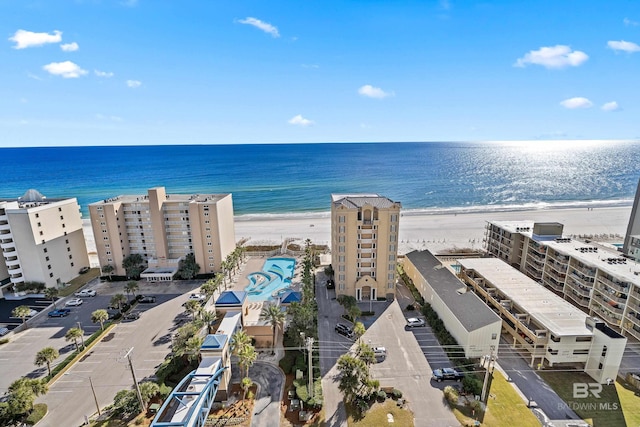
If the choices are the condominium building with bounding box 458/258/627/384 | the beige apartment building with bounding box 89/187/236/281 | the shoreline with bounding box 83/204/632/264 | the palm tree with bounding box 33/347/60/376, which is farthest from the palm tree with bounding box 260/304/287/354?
the shoreline with bounding box 83/204/632/264

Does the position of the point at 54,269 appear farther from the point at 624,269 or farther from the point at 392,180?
the point at 392,180

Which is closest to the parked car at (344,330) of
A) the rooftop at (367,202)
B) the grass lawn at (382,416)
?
the grass lawn at (382,416)

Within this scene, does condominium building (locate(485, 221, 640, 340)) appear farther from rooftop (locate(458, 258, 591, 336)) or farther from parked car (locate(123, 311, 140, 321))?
parked car (locate(123, 311, 140, 321))

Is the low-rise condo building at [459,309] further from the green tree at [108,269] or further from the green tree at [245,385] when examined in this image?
the green tree at [108,269]

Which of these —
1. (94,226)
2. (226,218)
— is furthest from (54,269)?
(226,218)

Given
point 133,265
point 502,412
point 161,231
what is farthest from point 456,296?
point 133,265
